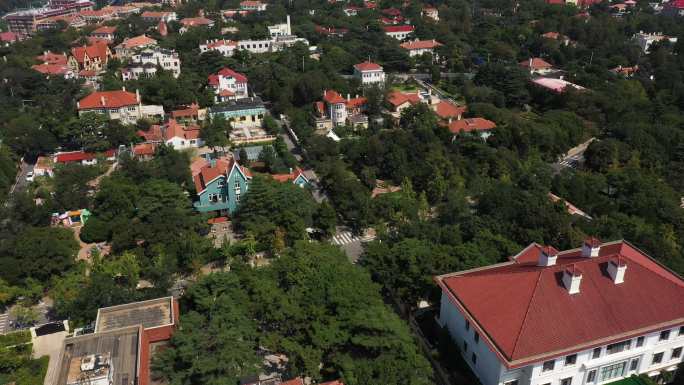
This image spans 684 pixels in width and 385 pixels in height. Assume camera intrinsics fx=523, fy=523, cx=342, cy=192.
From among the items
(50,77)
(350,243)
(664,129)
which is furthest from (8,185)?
(664,129)

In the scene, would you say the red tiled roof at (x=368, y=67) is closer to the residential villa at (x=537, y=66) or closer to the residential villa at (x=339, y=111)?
the residential villa at (x=339, y=111)

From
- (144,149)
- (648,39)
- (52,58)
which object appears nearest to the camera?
(144,149)

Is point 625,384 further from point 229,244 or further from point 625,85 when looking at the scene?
point 625,85

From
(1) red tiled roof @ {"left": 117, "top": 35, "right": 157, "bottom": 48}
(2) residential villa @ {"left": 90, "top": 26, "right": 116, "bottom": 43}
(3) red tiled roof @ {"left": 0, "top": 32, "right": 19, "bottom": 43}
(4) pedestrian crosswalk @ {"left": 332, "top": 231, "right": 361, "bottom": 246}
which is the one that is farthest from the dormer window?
(3) red tiled roof @ {"left": 0, "top": 32, "right": 19, "bottom": 43}

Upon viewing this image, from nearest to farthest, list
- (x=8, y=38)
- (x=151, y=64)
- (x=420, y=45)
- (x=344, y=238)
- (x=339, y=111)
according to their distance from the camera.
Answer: (x=344, y=238) → (x=339, y=111) → (x=151, y=64) → (x=420, y=45) → (x=8, y=38)

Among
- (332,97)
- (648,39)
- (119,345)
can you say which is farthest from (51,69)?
(648,39)

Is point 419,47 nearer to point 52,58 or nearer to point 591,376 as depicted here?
point 52,58
